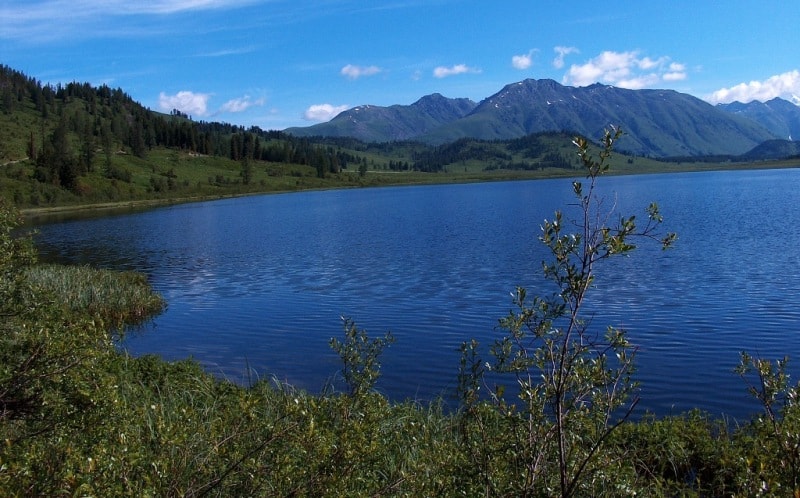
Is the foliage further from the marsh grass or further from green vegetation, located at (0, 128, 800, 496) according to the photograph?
the marsh grass

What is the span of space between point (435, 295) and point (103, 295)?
1842cm

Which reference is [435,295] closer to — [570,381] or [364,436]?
[364,436]

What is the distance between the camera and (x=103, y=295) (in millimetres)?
35250

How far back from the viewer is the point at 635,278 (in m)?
38.2

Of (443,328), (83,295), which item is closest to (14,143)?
(83,295)

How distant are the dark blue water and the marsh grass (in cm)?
138

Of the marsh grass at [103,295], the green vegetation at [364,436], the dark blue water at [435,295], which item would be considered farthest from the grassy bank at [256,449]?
the marsh grass at [103,295]

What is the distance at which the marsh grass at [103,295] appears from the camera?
33.3 meters

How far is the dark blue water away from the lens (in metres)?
23.8

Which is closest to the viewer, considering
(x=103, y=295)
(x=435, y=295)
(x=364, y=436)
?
(x=364, y=436)

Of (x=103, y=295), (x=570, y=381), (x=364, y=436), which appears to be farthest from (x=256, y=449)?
(x=103, y=295)

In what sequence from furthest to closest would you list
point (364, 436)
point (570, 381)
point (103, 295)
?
point (103, 295), point (364, 436), point (570, 381)

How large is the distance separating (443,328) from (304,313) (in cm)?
844

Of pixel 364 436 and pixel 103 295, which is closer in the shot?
pixel 364 436
